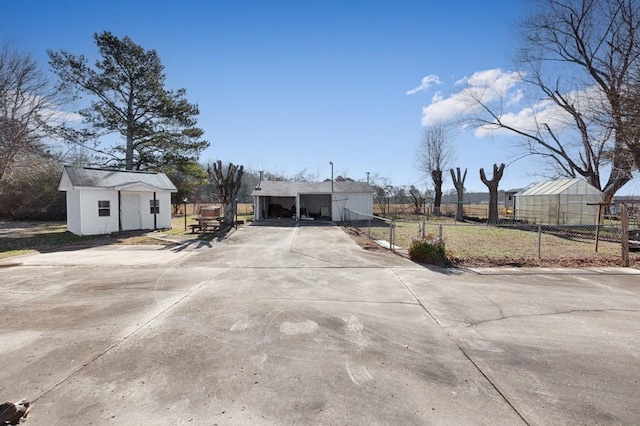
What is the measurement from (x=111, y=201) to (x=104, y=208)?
19.4 inches

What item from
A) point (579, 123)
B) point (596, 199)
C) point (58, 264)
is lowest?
point (58, 264)

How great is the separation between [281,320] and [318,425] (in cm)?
233

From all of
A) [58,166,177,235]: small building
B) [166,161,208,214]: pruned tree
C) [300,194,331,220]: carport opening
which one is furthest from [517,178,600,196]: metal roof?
[166,161,208,214]: pruned tree

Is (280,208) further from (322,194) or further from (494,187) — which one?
(494,187)

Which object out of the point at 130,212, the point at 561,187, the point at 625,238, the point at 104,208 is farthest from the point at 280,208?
the point at 625,238

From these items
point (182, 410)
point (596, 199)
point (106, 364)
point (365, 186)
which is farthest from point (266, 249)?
point (596, 199)

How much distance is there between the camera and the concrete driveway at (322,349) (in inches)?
105

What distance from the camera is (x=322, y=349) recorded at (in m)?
3.76

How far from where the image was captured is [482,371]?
10.7 ft

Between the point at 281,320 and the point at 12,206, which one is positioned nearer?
the point at 281,320

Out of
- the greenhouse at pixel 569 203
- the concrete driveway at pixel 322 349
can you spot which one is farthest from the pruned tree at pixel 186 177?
the greenhouse at pixel 569 203

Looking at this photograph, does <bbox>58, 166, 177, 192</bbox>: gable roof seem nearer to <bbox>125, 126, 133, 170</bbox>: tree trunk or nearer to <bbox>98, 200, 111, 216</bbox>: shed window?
<bbox>98, 200, 111, 216</bbox>: shed window

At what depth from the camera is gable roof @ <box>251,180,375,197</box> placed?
83.6ft

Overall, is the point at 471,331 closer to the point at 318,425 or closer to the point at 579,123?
the point at 318,425
